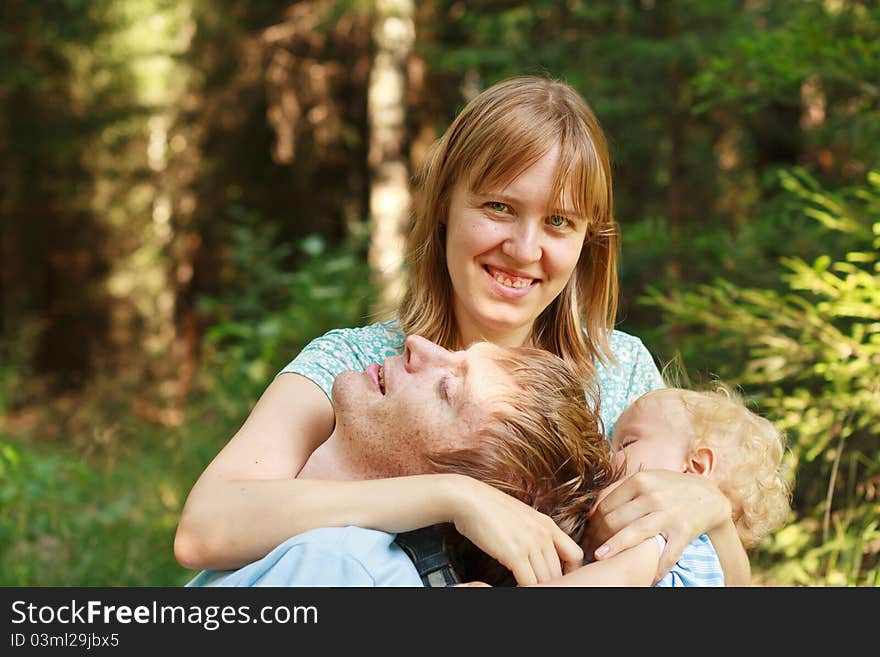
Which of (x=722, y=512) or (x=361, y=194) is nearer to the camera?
(x=722, y=512)

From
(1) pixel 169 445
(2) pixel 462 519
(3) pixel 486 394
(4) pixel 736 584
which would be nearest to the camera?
(2) pixel 462 519

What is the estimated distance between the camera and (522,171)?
2.36 m

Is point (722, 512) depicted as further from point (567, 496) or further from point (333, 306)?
point (333, 306)

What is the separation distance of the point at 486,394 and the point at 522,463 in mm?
172

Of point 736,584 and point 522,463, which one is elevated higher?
point 522,463

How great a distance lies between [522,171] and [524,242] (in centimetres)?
18

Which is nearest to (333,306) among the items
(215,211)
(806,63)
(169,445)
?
(169,445)

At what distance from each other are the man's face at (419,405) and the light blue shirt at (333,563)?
22 cm

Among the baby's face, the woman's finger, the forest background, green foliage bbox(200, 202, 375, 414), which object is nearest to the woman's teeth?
the baby's face

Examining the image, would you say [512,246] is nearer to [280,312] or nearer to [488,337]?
[488,337]

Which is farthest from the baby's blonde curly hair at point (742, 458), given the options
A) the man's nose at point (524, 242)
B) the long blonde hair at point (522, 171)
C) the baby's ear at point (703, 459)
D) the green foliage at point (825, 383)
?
the green foliage at point (825, 383)

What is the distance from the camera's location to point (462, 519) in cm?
190

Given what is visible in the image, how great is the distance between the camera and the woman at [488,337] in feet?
6.30

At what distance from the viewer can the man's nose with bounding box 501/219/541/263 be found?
2.38 metres
